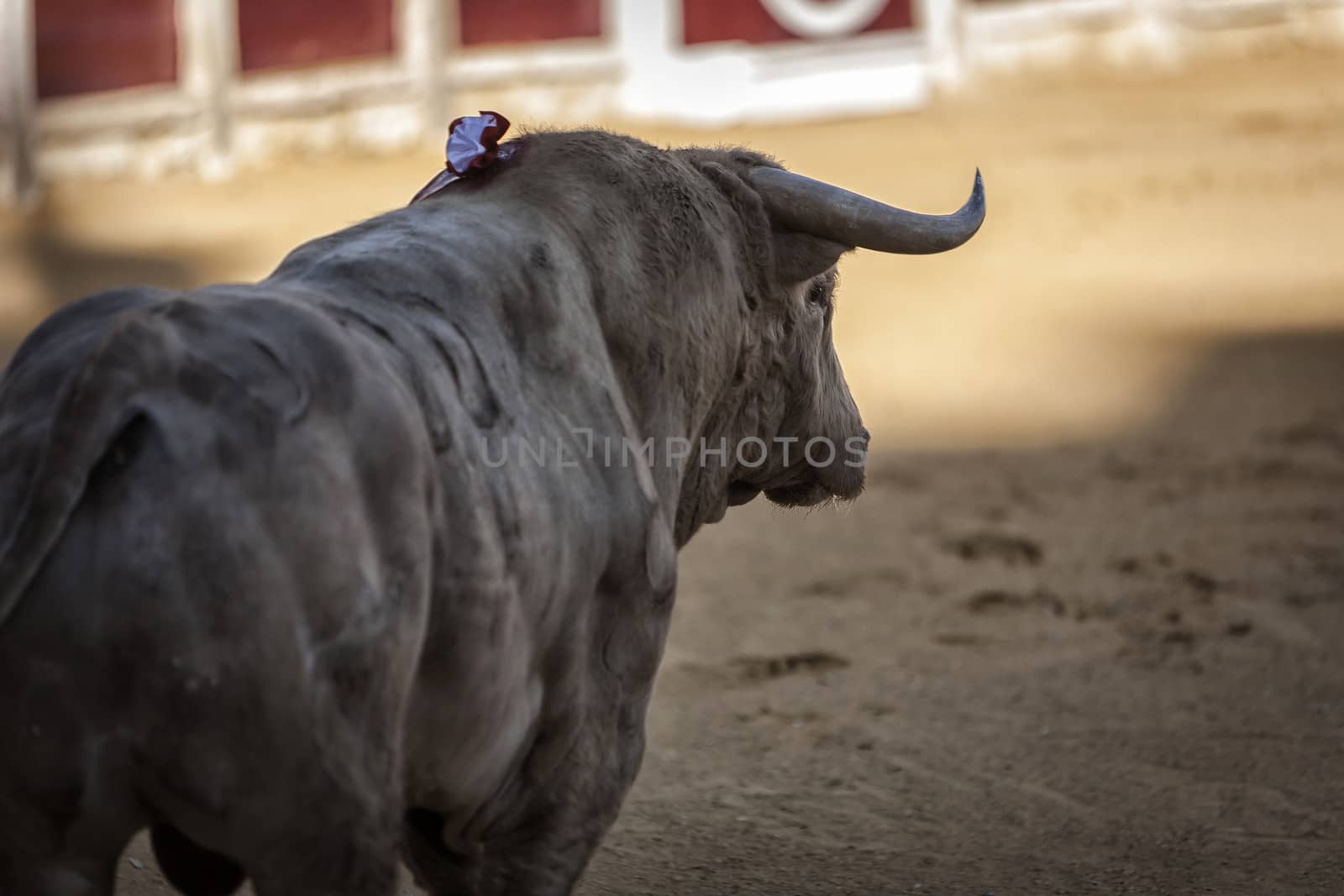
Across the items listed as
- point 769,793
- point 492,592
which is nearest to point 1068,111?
point 769,793

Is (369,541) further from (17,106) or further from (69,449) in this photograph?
(17,106)

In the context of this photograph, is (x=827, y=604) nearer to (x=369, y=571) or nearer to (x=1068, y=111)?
(x=369, y=571)

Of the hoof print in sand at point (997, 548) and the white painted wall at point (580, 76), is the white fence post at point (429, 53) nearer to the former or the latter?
the white painted wall at point (580, 76)

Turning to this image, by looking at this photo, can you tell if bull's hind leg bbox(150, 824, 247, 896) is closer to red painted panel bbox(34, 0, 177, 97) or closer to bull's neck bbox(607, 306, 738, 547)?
bull's neck bbox(607, 306, 738, 547)

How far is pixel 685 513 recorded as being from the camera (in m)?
3.12

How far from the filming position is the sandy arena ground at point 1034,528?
3953 mm

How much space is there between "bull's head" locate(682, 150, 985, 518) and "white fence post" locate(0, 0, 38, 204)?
37.7 ft

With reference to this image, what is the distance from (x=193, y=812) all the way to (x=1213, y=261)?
29.3 feet

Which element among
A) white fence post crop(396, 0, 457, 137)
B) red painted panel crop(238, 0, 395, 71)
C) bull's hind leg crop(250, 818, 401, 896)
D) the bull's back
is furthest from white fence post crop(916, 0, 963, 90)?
bull's hind leg crop(250, 818, 401, 896)

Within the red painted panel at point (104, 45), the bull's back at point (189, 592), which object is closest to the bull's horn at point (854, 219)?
the bull's back at point (189, 592)

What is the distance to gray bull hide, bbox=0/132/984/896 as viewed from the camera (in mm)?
1744

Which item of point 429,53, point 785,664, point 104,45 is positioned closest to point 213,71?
point 104,45

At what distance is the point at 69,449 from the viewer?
5.73ft

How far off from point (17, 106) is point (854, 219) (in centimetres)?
1209
